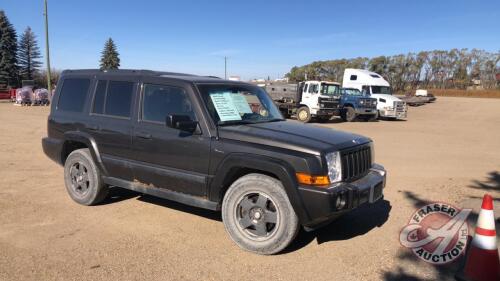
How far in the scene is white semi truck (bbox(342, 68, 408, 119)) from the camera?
26.3 m

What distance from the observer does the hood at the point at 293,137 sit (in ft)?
13.5

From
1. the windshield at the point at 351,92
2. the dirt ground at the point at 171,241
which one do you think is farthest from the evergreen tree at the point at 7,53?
the dirt ground at the point at 171,241

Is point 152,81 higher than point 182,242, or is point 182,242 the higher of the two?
point 152,81

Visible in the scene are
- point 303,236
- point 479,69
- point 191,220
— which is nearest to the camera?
point 303,236

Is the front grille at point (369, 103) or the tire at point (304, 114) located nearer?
the tire at point (304, 114)

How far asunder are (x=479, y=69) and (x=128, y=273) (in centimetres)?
6904

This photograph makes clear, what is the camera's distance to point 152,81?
5.14m

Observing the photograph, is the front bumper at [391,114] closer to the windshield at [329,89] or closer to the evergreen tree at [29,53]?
the windshield at [329,89]

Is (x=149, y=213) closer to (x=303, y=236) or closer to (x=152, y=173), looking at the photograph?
(x=152, y=173)


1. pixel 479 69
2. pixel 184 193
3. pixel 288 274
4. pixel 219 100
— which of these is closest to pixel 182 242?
pixel 184 193

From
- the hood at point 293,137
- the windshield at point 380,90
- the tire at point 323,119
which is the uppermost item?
the windshield at point 380,90

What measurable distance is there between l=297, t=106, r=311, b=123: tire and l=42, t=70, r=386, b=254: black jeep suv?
17.4 m

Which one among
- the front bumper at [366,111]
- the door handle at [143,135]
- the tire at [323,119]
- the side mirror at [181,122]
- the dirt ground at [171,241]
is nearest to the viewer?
the dirt ground at [171,241]

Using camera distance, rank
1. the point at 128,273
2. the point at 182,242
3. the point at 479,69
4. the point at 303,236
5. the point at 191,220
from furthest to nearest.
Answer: the point at 479,69, the point at 191,220, the point at 303,236, the point at 182,242, the point at 128,273
